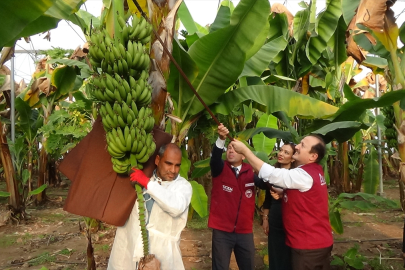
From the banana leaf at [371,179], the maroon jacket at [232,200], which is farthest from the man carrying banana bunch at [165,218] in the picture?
the banana leaf at [371,179]

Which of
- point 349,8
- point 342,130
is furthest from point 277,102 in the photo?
point 349,8

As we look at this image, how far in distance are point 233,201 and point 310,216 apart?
75 cm

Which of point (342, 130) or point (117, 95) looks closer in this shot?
point (117, 95)

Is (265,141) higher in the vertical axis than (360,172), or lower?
higher

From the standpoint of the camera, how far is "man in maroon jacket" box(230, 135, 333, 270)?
224 cm

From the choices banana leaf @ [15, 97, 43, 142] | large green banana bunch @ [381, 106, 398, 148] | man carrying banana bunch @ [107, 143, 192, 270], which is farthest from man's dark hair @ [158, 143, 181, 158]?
banana leaf @ [15, 97, 43, 142]

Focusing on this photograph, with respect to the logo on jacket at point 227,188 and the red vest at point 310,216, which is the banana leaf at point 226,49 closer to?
the logo on jacket at point 227,188

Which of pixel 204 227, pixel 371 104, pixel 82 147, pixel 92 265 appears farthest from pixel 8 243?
pixel 371 104

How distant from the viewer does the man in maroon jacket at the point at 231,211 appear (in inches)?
111

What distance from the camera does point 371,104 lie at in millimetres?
3004

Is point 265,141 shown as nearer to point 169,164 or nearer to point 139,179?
point 169,164

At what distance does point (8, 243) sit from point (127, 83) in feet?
Answer: 14.4

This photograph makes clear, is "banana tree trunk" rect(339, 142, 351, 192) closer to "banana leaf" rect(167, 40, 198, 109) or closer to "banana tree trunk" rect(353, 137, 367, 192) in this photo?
"banana tree trunk" rect(353, 137, 367, 192)

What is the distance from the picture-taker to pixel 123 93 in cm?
158
